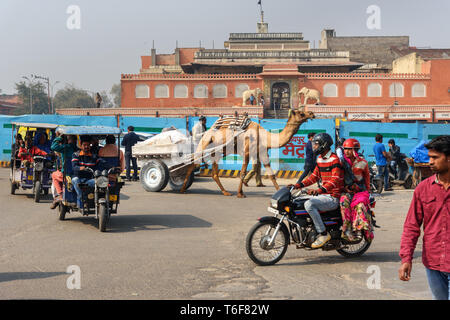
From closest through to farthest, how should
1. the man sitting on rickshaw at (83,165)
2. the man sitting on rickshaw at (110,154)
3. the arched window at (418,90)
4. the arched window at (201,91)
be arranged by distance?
the man sitting on rickshaw at (83,165) → the man sitting on rickshaw at (110,154) → the arched window at (418,90) → the arched window at (201,91)

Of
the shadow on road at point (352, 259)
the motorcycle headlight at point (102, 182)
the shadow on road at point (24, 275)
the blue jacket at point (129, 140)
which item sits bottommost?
the shadow on road at point (352, 259)

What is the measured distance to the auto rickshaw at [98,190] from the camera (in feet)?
32.5

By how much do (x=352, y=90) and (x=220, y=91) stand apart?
1108 cm

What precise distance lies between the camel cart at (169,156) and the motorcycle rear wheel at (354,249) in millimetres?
8173

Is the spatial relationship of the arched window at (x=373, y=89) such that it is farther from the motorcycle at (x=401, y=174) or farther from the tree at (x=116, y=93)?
the tree at (x=116, y=93)

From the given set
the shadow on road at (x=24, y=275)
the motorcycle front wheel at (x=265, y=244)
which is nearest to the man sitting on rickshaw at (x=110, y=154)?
the shadow on road at (x=24, y=275)

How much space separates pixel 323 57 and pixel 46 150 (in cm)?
4112

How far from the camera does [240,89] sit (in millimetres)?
48000

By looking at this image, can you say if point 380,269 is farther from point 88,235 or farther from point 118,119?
point 118,119

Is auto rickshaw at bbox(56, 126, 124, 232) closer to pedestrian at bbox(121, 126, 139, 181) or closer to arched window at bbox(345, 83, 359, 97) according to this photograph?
pedestrian at bbox(121, 126, 139, 181)

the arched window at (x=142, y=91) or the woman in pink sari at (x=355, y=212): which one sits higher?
the arched window at (x=142, y=91)

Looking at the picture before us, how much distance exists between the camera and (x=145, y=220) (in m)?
11.2

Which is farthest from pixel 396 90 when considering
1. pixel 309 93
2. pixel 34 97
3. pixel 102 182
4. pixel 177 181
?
pixel 34 97

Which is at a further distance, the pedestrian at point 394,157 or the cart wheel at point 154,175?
the pedestrian at point 394,157
